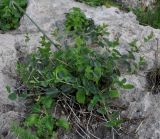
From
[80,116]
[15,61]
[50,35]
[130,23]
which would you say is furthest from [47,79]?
[130,23]

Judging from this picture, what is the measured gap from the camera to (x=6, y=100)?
3.71m

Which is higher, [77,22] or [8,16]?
[77,22]

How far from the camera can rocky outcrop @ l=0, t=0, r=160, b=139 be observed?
3.54 meters

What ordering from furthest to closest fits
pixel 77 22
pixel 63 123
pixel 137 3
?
pixel 137 3
pixel 77 22
pixel 63 123

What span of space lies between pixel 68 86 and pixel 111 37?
99cm

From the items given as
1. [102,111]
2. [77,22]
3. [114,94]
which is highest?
[77,22]

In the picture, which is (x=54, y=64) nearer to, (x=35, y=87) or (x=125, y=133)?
(x=35, y=87)

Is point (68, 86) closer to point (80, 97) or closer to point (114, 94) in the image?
point (80, 97)

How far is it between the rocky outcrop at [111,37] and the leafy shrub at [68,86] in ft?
0.45

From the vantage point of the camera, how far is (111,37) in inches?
169

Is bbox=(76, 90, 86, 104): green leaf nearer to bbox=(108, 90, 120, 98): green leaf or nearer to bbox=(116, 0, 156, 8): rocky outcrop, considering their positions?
bbox=(108, 90, 120, 98): green leaf

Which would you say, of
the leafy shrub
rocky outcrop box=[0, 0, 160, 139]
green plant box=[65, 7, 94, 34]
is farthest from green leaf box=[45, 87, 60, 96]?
green plant box=[65, 7, 94, 34]

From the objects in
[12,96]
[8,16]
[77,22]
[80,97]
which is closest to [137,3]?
[77,22]

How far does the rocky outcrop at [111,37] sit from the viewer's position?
3535 millimetres
